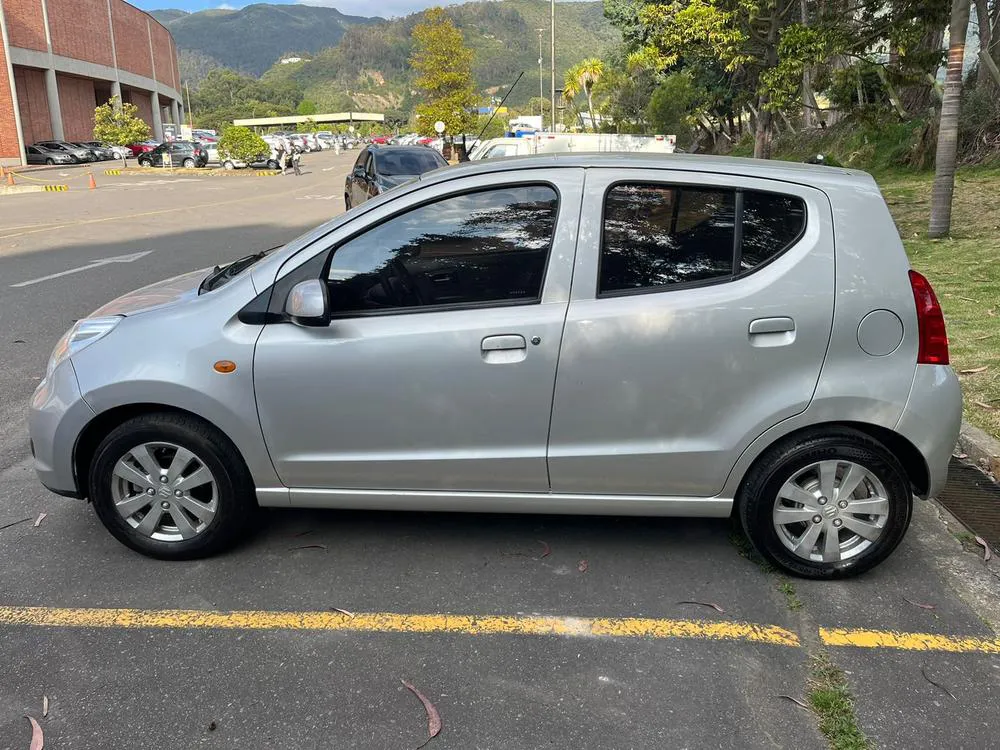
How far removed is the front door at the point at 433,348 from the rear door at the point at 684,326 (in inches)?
5.1

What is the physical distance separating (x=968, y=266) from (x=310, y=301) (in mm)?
8916

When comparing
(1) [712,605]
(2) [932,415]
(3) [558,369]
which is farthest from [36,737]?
(2) [932,415]

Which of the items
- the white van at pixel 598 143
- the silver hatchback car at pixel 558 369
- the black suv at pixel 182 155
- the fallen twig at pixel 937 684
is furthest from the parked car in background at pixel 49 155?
the fallen twig at pixel 937 684

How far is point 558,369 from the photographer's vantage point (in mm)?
3336

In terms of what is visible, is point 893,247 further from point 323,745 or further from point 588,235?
point 323,745

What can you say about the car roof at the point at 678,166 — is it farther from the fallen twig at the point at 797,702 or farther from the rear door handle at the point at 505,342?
the fallen twig at the point at 797,702

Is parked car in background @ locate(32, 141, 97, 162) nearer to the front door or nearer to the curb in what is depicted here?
the front door

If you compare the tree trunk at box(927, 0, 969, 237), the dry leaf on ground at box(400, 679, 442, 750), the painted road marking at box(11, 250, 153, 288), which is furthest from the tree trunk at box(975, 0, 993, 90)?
the dry leaf on ground at box(400, 679, 442, 750)

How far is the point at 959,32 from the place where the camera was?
34.2 feet

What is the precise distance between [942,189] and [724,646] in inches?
406

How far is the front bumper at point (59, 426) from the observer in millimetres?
3510

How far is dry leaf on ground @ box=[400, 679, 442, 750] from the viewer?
262 cm

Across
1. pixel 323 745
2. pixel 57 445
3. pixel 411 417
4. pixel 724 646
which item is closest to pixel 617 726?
pixel 724 646

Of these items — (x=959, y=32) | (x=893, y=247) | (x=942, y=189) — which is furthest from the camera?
(x=942, y=189)
